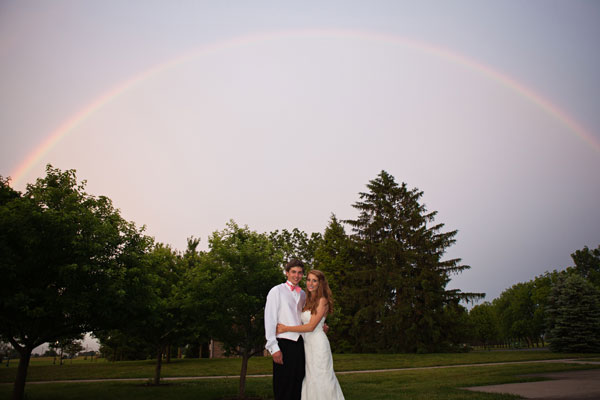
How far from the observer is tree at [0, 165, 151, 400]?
9.95 meters

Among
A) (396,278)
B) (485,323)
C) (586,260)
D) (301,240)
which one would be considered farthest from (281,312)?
(586,260)

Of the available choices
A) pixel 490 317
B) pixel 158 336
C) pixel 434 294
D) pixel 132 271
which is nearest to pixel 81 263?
pixel 132 271

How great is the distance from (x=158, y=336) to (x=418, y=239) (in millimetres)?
26532

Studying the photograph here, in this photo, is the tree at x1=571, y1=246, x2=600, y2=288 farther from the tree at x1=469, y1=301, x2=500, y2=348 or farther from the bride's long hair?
the bride's long hair

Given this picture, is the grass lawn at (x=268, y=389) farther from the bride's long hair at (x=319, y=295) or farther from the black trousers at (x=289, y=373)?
the bride's long hair at (x=319, y=295)

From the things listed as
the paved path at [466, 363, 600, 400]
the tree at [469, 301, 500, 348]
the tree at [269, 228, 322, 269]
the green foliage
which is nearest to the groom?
the paved path at [466, 363, 600, 400]

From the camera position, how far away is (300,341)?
196 inches

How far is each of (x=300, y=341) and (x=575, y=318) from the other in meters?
34.3

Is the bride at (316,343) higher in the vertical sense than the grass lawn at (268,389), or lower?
higher

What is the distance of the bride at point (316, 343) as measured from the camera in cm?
486

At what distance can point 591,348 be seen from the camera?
30.0m

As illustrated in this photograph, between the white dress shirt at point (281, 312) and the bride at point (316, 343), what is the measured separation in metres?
0.10

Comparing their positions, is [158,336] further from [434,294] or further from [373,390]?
[434,294]

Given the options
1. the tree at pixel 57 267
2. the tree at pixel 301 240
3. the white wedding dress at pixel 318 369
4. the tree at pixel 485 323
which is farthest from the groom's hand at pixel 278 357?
the tree at pixel 485 323
